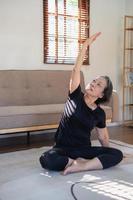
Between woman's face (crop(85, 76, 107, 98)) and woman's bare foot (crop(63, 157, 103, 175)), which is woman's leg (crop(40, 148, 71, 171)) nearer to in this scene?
woman's bare foot (crop(63, 157, 103, 175))

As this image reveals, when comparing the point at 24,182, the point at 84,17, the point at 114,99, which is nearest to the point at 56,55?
the point at 84,17

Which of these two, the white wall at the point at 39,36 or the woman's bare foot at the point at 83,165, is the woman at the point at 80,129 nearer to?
the woman's bare foot at the point at 83,165

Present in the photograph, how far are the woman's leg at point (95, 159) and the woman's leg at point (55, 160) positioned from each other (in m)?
0.06

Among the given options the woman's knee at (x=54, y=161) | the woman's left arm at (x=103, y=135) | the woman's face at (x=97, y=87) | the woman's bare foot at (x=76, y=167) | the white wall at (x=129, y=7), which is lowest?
the woman's bare foot at (x=76, y=167)

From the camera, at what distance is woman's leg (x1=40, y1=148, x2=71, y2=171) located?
8.16 feet

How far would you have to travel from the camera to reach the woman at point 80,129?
2537 mm

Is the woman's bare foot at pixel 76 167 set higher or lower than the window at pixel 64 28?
lower

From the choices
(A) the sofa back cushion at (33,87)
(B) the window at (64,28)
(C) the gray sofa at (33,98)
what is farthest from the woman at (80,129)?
(B) the window at (64,28)

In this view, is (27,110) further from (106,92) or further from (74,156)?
(106,92)

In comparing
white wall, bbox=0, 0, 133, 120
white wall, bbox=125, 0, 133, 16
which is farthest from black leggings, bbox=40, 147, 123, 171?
white wall, bbox=125, 0, 133, 16

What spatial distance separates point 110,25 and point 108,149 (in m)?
3.05

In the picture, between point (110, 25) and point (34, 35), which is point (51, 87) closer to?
point (34, 35)

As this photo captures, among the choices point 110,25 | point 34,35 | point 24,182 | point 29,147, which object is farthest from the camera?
point 110,25

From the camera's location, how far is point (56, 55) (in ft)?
15.6
